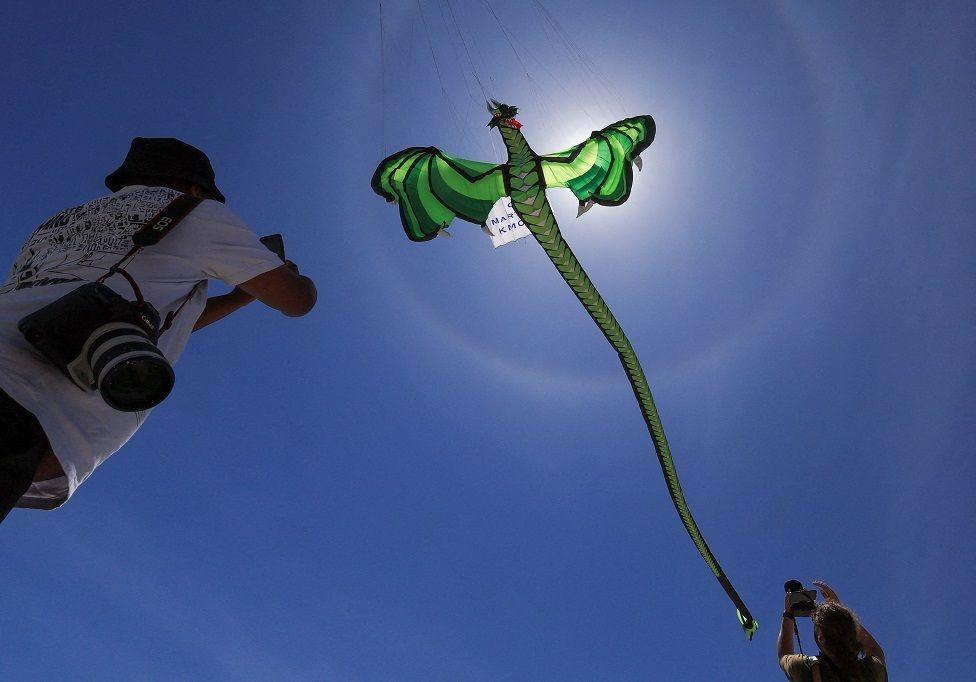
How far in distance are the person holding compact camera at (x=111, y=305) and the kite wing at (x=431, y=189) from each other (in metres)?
3.17

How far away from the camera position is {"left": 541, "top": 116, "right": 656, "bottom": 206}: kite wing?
538cm

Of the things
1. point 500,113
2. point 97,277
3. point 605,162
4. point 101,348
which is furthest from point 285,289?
point 605,162

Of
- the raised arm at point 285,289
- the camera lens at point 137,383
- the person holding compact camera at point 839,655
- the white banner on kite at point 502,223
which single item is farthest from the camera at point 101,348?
the white banner on kite at point 502,223

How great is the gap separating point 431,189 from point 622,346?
2476 mm

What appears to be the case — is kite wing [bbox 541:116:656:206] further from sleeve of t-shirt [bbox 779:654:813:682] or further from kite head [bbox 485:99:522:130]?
sleeve of t-shirt [bbox 779:654:813:682]

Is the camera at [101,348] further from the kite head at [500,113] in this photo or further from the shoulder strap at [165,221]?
the kite head at [500,113]

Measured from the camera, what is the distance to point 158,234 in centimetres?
178

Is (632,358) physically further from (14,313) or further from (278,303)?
(14,313)

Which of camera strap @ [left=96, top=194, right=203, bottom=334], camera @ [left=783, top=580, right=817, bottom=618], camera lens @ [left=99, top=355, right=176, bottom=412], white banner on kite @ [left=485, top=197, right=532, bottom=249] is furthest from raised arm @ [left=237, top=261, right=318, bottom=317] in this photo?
camera @ [left=783, top=580, right=817, bottom=618]

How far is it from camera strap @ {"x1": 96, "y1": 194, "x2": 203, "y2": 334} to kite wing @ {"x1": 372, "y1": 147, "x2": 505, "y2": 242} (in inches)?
142

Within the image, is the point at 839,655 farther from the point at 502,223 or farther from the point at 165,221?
the point at 502,223

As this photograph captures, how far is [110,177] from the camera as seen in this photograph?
2279 mm

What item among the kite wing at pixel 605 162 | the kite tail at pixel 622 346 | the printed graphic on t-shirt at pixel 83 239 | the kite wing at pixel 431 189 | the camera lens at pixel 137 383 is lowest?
the camera lens at pixel 137 383

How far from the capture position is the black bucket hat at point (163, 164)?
2260 millimetres
